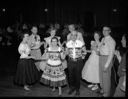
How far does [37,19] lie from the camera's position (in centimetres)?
1218

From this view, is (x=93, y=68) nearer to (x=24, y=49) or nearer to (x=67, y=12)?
(x=24, y=49)

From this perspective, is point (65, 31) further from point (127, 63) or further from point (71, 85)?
point (127, 63)

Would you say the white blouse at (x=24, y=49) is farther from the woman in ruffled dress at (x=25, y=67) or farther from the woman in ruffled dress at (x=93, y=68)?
the woman in ruffled dress at (x=93, y=68)

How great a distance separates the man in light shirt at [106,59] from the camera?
5.04m

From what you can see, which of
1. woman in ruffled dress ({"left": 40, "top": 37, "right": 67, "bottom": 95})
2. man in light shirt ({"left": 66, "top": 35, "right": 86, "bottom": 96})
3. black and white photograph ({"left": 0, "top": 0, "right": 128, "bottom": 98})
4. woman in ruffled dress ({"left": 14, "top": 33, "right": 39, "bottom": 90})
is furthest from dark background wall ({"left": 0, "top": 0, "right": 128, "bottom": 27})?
A: woman in ruffled dress ({"left": 40, "top": 37, "right": 67, "bottom": 95})

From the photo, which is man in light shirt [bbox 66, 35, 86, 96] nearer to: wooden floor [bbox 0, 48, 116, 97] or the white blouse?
wooden floor [bbox 0, 48, 116, 97]

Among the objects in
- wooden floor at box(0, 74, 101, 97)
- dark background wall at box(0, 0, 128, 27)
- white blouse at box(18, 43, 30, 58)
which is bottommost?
wooden floor at box(0, 74, 101, 97)

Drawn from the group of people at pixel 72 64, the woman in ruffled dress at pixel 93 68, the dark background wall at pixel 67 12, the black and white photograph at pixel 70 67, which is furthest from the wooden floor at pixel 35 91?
the dark background wall at pixel 67 12

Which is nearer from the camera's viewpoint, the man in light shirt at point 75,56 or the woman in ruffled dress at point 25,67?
the man in light shirt at point 75,56

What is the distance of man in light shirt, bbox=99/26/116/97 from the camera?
504 centimetres

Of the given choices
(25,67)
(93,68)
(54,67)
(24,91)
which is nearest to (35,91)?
(24,91)

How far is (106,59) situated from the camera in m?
5.22

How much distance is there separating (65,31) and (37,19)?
399 centimetres

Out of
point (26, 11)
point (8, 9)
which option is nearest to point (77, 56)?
point (8, 9)
